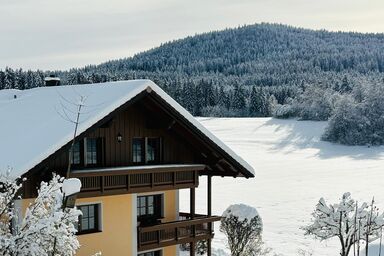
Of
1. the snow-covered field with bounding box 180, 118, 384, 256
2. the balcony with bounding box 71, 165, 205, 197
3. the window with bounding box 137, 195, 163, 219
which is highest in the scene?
the balcony with bounding box 71, 165, 205, 197

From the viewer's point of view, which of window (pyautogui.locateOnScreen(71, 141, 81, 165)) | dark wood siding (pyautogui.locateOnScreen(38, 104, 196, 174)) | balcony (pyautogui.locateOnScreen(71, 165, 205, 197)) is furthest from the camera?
dark wood siding (pyautogui.locateOnScreen(38, 104, 196, 174))

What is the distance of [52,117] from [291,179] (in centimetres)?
4359

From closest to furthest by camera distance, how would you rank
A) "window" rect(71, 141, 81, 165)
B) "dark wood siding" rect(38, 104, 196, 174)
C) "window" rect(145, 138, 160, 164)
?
"window" rect(71, 141, 81, 165) → "dark wood siding" rect(38, 104, 196, 174) → "window" rect(145, 138, 160, 164)

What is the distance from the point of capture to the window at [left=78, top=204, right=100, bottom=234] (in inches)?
600

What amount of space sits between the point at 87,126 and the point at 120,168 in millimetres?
1809

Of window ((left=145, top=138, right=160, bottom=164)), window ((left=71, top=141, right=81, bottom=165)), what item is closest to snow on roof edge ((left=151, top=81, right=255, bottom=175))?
window ((left=145, top=138, right=160, bottom=164))

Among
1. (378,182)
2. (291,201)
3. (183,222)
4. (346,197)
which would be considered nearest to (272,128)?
(378,182)

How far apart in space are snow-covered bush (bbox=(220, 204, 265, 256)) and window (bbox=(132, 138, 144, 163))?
853 cm

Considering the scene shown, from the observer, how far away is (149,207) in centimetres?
1748

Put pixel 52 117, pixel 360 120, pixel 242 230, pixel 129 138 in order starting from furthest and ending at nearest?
pixel 360 120 → pixel 242 230 → pixel 129 138 → pixel 52 117

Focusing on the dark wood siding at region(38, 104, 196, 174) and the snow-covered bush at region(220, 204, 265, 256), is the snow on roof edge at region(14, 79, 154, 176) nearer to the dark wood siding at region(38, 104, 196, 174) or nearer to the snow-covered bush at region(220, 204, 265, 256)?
the dark wood siding at region(38, 104, 196, 174)

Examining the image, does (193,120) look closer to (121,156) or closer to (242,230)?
(121,156)

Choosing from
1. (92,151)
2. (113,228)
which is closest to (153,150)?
(92,151)

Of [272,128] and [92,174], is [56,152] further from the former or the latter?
[272,128]
